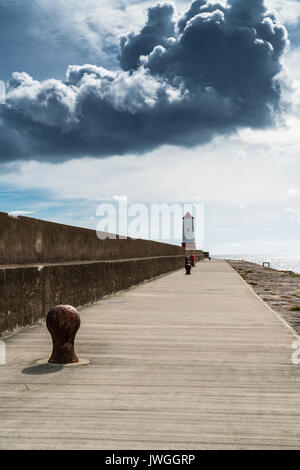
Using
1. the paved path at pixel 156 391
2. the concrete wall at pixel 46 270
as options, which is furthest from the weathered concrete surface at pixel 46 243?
the paved path at pixel 156 391

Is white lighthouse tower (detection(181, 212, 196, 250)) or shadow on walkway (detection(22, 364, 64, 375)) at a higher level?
white lighthouse tower (detection(181, 212, 196, 250))

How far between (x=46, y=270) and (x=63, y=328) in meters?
3.91

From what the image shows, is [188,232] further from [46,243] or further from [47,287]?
[47,287]

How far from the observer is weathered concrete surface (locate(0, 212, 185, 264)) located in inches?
332

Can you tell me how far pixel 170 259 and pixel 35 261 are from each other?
2602 cm

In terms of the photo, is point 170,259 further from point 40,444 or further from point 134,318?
point 40,444

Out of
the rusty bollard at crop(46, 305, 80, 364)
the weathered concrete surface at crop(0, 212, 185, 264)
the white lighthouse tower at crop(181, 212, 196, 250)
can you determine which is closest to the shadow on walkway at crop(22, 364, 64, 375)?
the rusty bollard at crop(46, 305, 80, 364)

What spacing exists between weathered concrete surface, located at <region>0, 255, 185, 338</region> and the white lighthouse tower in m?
62.2

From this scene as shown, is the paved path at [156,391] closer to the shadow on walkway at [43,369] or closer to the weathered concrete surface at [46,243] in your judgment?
the shadow on walkway at [43,369]

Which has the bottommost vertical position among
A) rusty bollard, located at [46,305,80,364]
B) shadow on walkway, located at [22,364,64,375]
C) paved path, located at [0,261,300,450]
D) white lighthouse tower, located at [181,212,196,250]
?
paved path, located at [0,261,300,450]

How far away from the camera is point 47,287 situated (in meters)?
9.20

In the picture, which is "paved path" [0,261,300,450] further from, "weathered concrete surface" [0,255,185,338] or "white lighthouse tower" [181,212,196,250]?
"white lighthouse tower" [181,212,196,250]

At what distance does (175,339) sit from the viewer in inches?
291
